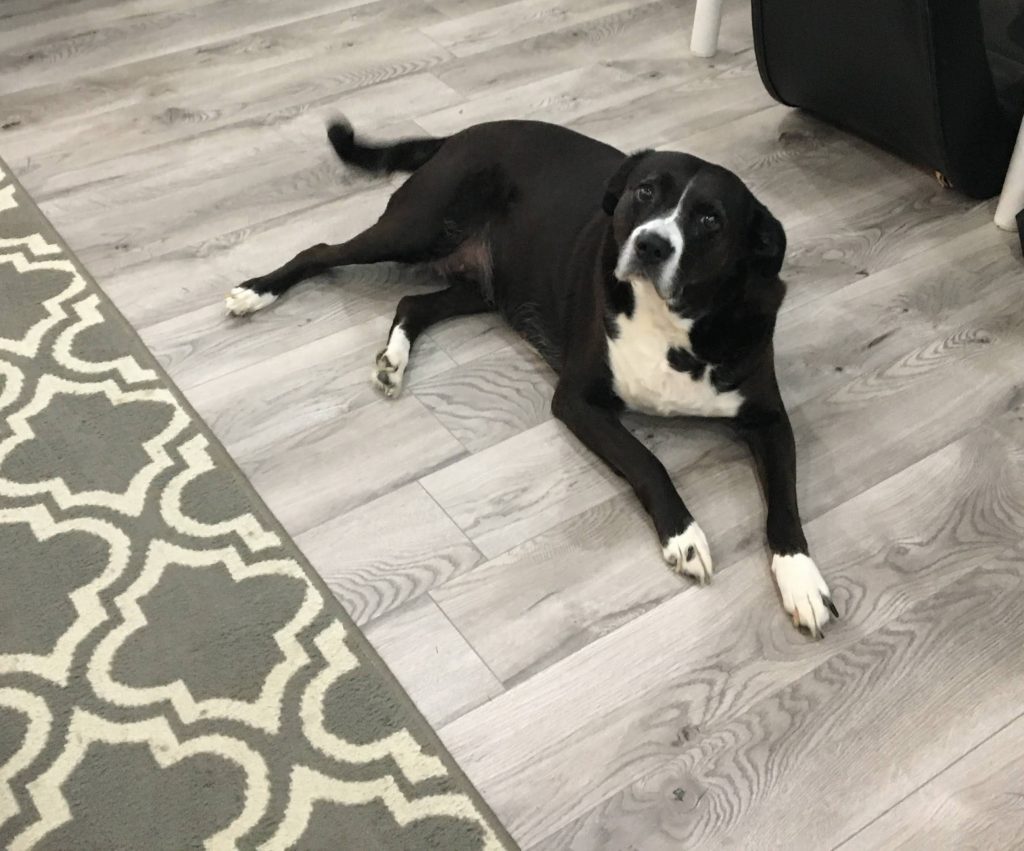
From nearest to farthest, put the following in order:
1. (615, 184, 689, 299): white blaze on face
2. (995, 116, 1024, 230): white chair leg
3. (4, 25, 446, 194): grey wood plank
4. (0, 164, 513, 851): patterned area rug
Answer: (0, 164, 513, 851): patterned area rug, (615, 184, 689, 299): white blaze on face, (995, 116, 1024, 230): white chair leg, (4, 25, 446, 194): grey wood plank

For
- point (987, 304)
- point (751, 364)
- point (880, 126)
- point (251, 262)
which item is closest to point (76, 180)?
point (251, 262)

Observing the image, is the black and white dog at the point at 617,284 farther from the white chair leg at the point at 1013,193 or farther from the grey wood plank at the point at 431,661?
the white chair leg at the point at 1013,193

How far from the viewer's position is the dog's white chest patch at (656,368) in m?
1.60

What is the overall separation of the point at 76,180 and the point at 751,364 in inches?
63.0

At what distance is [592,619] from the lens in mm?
1487

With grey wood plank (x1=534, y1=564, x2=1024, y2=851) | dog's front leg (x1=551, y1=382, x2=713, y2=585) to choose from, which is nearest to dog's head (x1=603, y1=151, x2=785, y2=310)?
dog's front leg (x1=551, y1=382, x2=713, y2=585)

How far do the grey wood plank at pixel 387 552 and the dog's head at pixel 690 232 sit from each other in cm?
48

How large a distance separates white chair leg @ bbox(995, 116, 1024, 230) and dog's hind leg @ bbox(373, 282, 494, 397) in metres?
1.17

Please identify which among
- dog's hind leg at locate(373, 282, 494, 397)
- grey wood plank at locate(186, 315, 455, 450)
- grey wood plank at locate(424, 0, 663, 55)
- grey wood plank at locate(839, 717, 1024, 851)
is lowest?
grey wood plank at locate(839, 717, 1024, 851)

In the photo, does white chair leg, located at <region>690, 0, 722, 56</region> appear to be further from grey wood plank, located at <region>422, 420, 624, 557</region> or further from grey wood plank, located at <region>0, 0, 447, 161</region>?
grey wood plank, located at <region>422, 420, 624, 557</region>

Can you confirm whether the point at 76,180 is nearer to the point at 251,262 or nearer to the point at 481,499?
the point at 251,262

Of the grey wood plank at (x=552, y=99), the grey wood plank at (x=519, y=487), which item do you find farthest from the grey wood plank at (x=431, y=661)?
the grey wood plank at (x=552, y=99)

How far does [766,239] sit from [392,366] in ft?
2.23

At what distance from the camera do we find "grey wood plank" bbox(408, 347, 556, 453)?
1.78 metres
